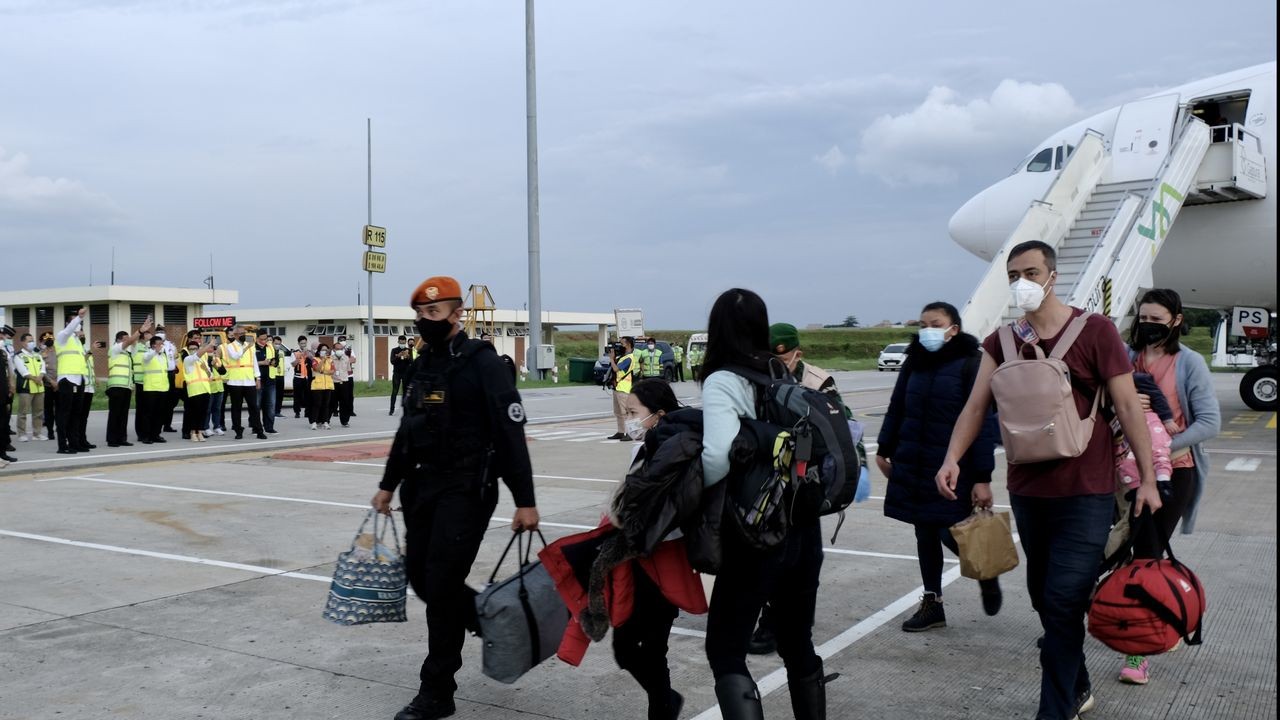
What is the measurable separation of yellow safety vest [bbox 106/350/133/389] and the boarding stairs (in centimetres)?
1191

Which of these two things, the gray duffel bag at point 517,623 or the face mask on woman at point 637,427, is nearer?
the gray duffel bag at point 517,623

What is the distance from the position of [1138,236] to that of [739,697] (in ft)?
42.7

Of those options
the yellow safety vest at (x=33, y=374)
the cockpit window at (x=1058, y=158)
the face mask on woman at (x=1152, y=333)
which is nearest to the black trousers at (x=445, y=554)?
the face mask on woman at (x=1152, y=333)

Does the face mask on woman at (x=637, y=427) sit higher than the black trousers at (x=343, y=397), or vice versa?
the face mask on woman at (x=637, y=427)

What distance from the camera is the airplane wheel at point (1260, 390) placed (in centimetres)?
1914

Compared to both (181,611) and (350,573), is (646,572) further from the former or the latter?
A: (181,611)

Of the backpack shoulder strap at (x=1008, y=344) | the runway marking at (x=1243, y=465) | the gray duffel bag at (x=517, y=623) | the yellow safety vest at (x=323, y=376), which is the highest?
the backpack shoulder strap at (x=1008, y=344)

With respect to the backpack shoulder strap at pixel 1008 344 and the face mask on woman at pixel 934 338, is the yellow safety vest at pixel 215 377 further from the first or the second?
the backpack shoulder strap at pixel 1008 344

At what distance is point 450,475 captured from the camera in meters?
4.21

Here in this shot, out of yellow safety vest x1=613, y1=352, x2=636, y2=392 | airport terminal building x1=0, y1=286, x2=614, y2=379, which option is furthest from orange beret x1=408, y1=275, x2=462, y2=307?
airport terminal building x1=0, y1=286, x2=614, y2=379

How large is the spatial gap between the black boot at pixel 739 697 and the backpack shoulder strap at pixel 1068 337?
168cm

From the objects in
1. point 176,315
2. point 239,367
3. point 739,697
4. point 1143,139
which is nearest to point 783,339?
point 739,697

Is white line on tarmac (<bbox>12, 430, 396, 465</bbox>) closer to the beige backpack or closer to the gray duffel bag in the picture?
the gray duffel bag

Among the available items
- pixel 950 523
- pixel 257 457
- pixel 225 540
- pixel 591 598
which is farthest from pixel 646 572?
pixel 257 457
